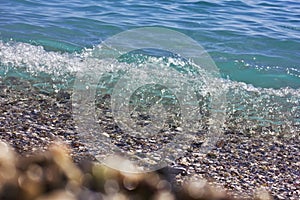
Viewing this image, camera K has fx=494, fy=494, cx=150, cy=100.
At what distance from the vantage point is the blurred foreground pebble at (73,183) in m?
0.86

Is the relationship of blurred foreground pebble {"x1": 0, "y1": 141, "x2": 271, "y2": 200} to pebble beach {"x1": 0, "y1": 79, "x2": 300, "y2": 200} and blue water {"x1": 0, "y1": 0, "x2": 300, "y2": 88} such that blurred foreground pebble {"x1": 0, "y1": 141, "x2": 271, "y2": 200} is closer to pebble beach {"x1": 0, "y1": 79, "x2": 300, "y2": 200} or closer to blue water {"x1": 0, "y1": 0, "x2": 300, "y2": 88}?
pebble beach {"x1": 0, "y1": 79, "x2": 300, "y2": 200}

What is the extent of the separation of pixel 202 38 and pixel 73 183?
10937 millimetres

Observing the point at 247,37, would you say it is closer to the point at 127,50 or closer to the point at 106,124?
the point at 127,50

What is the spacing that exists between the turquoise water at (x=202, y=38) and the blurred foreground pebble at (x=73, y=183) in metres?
5.89

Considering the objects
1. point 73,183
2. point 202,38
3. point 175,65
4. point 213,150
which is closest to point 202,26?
point 202,38

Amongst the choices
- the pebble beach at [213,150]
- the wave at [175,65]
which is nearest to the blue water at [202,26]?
the wave at [175,65]

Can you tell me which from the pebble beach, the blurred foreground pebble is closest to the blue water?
the pebble beach

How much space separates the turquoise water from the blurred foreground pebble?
232 inches

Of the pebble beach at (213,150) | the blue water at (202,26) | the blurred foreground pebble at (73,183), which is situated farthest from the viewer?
the blue water at (202,26)

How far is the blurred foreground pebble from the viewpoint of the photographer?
0.86 m

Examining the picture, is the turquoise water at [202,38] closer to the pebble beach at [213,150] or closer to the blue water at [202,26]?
the blue water at [202,26]

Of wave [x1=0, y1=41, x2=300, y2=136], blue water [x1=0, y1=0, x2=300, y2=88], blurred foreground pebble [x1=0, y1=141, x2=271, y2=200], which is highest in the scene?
blurred foreground pebble [x1=0, y1=141, x2=271, y2=200]

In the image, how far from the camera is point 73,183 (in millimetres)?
927

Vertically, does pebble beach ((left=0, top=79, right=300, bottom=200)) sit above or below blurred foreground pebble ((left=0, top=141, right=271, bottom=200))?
below
